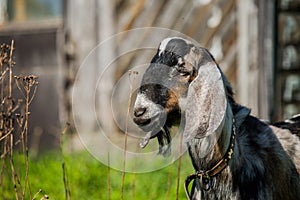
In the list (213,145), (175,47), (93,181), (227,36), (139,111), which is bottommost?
(93,181)

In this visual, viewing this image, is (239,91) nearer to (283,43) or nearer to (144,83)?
(283,43)

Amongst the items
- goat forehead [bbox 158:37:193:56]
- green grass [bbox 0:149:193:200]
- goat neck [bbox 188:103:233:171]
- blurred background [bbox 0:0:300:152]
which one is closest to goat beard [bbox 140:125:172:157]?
goat neck [bbox 188:103:233:171]

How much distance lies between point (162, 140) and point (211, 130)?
370 millimetres

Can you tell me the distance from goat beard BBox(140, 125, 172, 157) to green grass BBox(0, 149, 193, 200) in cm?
186

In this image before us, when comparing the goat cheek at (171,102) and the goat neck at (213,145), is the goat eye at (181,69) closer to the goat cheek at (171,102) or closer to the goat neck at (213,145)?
the goat cheek at (171,102)

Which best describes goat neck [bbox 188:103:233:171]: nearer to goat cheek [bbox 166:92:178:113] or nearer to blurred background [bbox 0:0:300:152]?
goat cheek [bbox 166:92:178:113]

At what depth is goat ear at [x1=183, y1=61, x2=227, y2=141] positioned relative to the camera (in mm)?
3861

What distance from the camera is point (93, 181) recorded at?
6680 millimetres

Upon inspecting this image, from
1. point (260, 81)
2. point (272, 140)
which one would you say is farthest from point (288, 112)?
point (272, 140)

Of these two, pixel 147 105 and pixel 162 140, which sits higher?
pixel 147 105

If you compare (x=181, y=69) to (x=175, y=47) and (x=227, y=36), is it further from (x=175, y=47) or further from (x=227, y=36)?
(x=227, y=36)

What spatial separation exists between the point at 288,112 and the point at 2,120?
14.9ft

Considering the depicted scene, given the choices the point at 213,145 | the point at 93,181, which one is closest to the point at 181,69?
the point at 213,145

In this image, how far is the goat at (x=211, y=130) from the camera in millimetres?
3871
